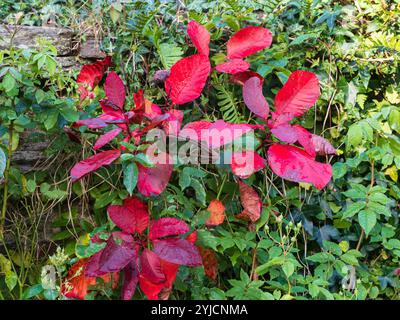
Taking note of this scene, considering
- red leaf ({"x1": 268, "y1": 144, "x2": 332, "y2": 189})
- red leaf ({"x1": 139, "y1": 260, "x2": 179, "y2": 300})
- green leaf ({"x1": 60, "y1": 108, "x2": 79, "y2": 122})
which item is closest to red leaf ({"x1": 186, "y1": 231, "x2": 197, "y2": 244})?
red leaf ({"x1": 139, "y1": 260, "x2": 179, "y2": 300})

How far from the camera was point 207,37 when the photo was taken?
71.1 inches

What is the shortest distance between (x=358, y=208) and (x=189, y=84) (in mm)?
764

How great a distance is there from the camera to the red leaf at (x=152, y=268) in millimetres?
1492

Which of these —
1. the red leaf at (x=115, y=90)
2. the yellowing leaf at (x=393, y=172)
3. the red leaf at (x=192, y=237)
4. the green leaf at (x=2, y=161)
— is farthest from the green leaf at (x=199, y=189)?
the yellowing leaf at (x=393, y=172)

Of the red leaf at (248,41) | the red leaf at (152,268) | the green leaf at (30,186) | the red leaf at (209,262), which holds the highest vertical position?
the red leaf at (248,41)

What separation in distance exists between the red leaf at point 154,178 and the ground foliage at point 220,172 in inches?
0.5

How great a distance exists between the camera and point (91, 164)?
151 centimetres

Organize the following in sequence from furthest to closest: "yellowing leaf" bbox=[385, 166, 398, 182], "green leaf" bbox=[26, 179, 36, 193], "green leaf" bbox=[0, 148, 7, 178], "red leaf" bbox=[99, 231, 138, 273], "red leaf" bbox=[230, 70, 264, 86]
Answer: "yellowing leaf" bbox=[385, 166, 398, 182]
"red leaf" bbox=[230, 70, 264, 86]
"green leaf" bbox=[26, 179, 36, 193]
"green leaf" bbox=[0, 148, 7, 178]
"red leaf" bbox=[99, 231, 138, 273]

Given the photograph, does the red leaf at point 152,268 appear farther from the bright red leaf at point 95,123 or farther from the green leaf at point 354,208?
the green leaf at point 354,208

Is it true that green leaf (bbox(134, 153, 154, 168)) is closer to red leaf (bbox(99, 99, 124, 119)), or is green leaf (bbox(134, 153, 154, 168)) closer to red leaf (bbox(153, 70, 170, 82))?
red leaf (bbox(99, 99, 124, 119))

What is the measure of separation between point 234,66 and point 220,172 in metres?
0.40

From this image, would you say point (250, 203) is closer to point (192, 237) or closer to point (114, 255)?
point (192, 237)

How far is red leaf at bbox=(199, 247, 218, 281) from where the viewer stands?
68.8 inches

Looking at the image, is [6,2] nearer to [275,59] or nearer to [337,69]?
[275,59]
